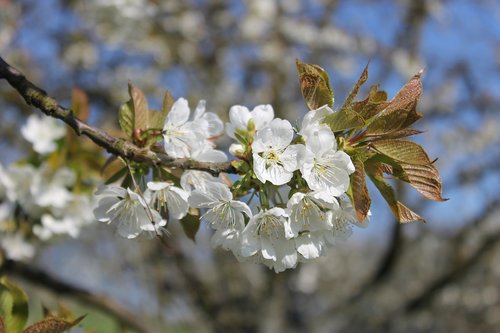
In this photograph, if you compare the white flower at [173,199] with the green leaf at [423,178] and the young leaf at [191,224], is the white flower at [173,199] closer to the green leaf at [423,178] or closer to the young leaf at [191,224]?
the young leaf at [191,224]

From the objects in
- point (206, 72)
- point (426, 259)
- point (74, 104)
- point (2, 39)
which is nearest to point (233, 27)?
point (206, 72)

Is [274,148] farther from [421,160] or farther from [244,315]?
[244,315]

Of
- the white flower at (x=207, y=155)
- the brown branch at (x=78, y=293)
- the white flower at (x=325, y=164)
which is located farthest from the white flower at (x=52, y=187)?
the white flower at (x=325, y=164)

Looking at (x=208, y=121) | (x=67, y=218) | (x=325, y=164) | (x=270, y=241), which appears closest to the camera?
(x=325, y=164)

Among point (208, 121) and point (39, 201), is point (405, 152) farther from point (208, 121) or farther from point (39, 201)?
point (39, 201)

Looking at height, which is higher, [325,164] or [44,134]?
[44,134]

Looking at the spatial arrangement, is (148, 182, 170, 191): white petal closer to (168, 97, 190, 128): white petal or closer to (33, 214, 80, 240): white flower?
(168, 97, 190, 128): white petal

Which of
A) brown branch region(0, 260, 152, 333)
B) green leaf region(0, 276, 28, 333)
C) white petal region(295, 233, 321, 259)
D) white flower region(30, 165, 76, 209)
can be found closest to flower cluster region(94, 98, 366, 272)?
white petal region(295, 233, 321, 259)

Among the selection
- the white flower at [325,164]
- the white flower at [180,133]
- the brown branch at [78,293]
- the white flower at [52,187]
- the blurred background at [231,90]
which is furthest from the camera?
the blurred background at [231,90]

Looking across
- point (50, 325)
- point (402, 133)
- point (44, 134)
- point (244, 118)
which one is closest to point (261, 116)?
point (244, 118)
